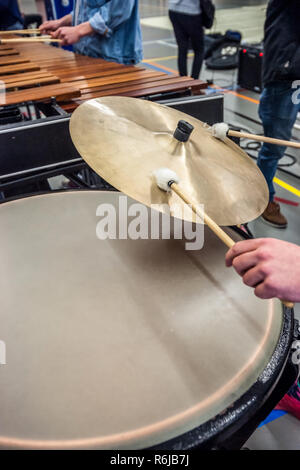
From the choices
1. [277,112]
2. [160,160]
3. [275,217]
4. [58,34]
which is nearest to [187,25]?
[58,34]

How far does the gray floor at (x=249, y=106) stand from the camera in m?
1.03

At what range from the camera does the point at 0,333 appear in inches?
22.5

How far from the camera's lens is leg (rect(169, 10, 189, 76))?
3250 millimetres

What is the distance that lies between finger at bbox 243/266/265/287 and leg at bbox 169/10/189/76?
3.42 metres

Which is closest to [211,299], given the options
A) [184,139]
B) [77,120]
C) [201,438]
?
[201,438]

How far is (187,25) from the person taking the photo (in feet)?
10.6

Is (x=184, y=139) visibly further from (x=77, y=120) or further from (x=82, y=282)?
(x=82, y=282)

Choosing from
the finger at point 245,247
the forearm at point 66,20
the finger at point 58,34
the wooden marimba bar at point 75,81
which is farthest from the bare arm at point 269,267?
the forearm at point 66,20

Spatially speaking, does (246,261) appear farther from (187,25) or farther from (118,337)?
(187,25)

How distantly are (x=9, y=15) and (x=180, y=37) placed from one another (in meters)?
1.60

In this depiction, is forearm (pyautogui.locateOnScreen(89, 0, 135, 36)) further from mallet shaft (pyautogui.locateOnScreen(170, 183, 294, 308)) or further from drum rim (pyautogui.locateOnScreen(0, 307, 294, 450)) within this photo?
drum rim (pyautogui.locateOnScreen(0, 307, 294, 450))

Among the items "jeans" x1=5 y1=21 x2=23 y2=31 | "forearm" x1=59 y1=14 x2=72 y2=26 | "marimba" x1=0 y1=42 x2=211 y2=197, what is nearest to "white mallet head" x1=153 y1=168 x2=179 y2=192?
"marimba" x1=0 y1=42 x2=211 y2=197

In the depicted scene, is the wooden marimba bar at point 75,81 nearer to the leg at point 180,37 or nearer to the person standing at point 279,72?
the person standing at point 279,72

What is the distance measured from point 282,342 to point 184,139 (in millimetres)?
453
